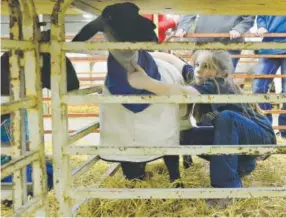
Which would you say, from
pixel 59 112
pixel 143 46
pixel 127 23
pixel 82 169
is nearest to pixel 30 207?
pixel 59 112

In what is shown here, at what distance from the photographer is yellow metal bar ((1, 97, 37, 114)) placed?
1605mm

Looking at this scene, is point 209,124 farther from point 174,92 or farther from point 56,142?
point 56,142

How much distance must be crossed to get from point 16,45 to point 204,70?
110 centimetres

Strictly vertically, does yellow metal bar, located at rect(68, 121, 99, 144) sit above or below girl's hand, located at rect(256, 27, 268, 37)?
below

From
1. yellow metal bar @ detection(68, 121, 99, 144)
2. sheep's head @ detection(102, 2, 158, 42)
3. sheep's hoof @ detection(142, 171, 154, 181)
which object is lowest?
sheep's hoof @ detection(142, 171, 154, 181)

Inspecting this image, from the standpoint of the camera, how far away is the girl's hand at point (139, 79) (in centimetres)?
211

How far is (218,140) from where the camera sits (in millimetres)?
2383

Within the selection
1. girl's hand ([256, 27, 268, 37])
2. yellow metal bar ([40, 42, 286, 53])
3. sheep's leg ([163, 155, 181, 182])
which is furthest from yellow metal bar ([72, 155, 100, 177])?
girl's hand ([256, 27, 268, 37])

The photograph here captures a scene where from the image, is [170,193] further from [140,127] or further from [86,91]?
[86,91]

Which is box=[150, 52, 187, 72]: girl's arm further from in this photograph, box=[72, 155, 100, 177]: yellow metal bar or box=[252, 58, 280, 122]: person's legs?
box=[252, 58, 280, 122]: person's legs

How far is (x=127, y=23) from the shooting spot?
212 centimetres

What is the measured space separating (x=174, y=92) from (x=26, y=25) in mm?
688

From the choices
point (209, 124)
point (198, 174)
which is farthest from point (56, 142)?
point (198, 174)

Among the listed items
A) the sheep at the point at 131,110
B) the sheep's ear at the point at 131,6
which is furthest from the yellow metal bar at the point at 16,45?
the sheep's ear at the point at 131,6
